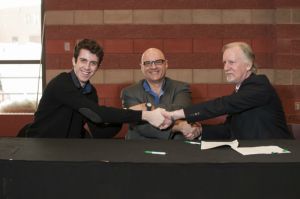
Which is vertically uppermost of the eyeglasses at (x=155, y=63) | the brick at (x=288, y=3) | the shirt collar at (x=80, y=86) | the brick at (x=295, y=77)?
the brick at (x=288, y=3)

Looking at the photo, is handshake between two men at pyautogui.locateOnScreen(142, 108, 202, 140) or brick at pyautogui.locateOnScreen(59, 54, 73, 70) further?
brick at pyautogui.locateOnScreen(59, 54, 73, 70)

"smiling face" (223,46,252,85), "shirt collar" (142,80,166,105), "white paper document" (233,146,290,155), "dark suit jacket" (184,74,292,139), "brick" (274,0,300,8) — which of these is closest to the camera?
"white paper document" (233,146,290,155)

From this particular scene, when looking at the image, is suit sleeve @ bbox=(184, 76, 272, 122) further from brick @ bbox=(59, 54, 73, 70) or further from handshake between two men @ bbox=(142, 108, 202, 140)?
brick @ bbox=(59, 54, 73, 70)

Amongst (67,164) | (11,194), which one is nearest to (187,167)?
(67,164)

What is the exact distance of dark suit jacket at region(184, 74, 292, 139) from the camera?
2.14 metres

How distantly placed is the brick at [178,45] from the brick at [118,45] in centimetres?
37

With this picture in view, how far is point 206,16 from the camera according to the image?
4.26 meters

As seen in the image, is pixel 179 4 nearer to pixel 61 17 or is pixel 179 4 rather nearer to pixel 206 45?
pixel 206 45

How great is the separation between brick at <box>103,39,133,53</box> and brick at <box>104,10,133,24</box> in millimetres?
193

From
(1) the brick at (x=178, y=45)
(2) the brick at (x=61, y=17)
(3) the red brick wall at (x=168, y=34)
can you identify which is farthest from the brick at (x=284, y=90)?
(2) the brick at (x=61, y=17)

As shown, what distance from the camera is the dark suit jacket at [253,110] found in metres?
2.14

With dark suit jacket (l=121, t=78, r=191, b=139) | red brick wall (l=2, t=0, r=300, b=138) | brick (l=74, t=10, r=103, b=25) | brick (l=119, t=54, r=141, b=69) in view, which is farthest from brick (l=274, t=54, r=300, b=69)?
brick (l=74, t=10, r=103, b=25)

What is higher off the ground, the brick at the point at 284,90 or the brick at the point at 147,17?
the brick at the point at 147,17

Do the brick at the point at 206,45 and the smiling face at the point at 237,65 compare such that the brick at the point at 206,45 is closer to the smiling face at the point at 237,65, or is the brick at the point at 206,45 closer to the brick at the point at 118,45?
the brick at the point at 118,45
